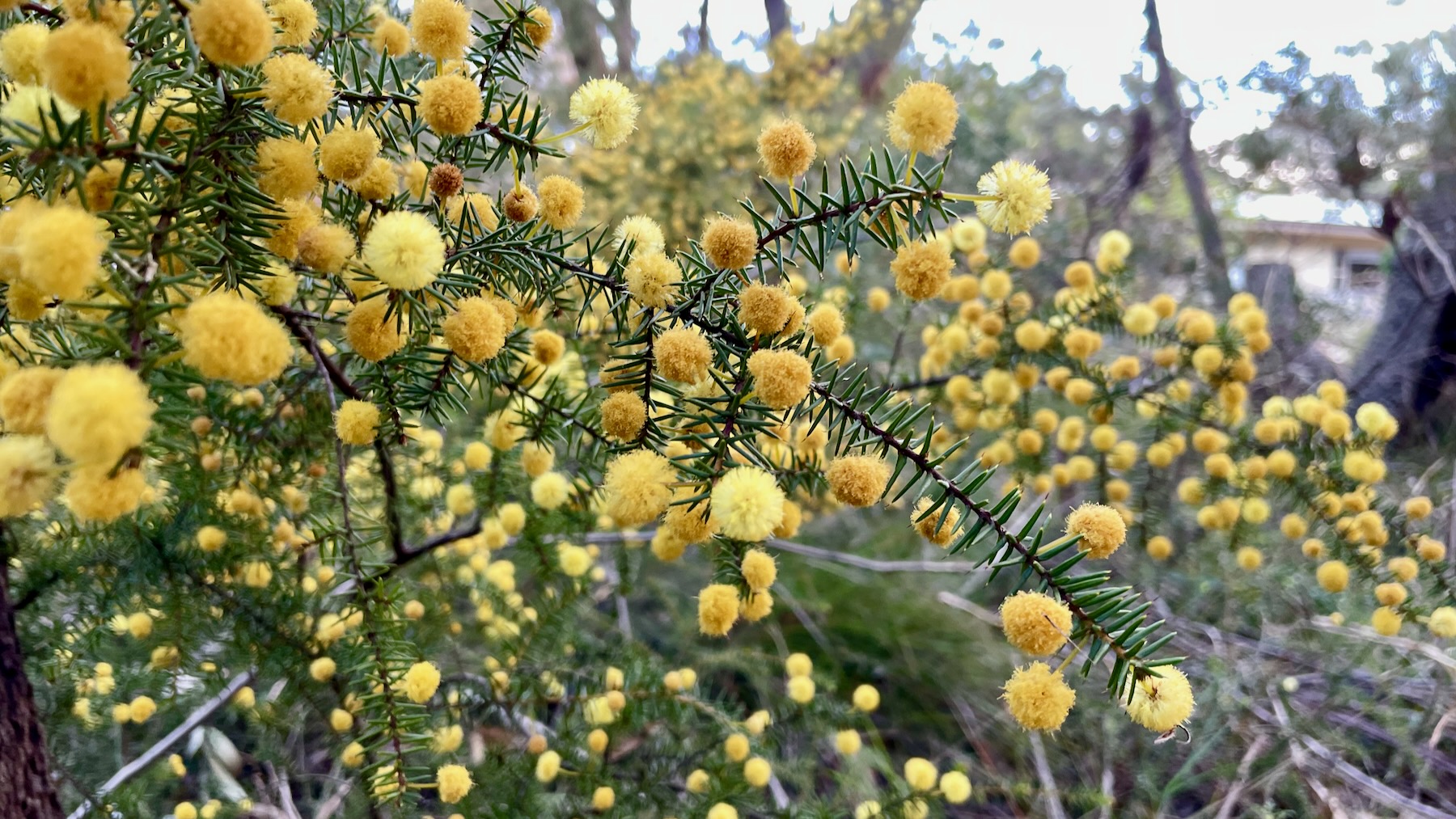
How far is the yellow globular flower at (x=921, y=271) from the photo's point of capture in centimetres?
52

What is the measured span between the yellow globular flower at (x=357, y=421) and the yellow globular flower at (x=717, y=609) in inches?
11.3

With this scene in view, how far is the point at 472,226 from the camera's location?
0.57m

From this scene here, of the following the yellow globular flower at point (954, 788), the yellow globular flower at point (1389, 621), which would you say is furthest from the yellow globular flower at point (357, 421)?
the yellow globular flower at point (1389, 621)

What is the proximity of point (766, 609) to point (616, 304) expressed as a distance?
11.0 inches

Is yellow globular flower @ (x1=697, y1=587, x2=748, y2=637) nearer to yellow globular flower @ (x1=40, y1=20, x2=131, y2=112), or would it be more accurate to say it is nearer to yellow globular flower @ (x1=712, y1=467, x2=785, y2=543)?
yellow globular flower @ (x1=712, y1=467, x2=785, y2=543)

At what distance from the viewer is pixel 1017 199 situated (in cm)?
49

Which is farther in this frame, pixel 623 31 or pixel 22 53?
pixel 623 31

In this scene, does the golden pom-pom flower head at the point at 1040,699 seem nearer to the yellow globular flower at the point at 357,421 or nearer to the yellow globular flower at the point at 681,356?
the yellow globular flower at the point at 681,356

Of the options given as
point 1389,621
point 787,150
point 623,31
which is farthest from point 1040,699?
point 623,31

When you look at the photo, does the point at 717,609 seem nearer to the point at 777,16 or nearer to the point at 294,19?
the point at 294,19

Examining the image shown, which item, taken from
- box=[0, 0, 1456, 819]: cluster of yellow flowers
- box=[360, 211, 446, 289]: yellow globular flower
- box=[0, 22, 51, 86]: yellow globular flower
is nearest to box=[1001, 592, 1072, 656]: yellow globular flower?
box=[0, 0, 1456, 819]: cluster of yellow flowers

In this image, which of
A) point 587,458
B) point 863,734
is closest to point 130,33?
point 587,458

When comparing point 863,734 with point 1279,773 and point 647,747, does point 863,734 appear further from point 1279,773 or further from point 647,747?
point 1279,773

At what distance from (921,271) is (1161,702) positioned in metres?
0.30
